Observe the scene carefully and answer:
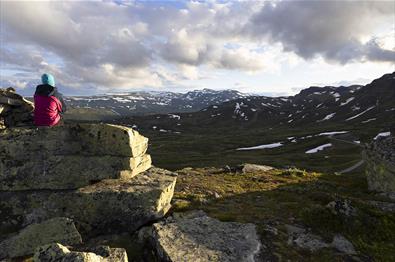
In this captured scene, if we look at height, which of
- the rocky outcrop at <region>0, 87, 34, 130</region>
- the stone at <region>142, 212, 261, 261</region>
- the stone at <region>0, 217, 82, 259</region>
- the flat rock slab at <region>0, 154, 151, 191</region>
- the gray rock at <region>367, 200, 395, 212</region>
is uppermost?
the rocky outcrop at <region>0, 87, 34, 130</region>

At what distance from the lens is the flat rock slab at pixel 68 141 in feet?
52.5

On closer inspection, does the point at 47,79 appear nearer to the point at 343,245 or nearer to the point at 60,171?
the point at 60,171

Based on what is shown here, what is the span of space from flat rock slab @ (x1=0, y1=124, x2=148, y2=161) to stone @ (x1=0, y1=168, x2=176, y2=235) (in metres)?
1.55

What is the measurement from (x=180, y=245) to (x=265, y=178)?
11.8m

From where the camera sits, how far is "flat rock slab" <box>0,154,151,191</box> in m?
15.7

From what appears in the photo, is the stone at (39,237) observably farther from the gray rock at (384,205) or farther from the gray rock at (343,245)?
the gray rock at (384,205)

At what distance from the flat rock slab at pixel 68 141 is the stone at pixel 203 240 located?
14.3 feet

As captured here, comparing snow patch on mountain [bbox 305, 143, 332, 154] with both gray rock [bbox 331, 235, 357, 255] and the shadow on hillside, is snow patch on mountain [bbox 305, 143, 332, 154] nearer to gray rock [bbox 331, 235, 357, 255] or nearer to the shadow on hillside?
the shadow on hillside

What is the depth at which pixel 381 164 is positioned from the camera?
64.1 ft

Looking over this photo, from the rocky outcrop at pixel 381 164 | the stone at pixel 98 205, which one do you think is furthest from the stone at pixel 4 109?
the rocky outcrop at pixel 381 164

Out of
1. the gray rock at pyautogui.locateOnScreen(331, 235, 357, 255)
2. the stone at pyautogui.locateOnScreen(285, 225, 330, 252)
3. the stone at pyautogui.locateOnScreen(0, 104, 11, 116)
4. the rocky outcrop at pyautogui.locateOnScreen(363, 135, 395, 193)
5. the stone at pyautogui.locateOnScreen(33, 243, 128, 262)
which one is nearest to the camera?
the stone at pyautogui.locateOnScreen(33, 243, 128, 262)

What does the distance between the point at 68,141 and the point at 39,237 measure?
4703mm

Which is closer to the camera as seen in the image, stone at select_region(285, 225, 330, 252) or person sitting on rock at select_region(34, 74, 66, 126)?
stone at select_region(285, 225, 330, 252)

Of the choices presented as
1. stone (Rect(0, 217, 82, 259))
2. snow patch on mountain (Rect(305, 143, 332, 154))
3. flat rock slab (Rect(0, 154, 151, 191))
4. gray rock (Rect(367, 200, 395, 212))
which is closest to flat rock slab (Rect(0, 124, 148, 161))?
flat rock slab (Rect(0, 154, 151, 191))
